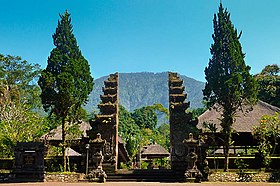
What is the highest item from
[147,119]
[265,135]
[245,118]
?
[147,119]

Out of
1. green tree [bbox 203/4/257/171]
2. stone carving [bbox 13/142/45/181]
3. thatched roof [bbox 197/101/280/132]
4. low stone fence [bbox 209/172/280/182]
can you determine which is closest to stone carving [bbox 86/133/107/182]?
stone carving [bbox 13/142/45/181]

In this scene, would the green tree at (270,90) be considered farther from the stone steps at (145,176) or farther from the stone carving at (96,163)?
the stone carving at (96,163)

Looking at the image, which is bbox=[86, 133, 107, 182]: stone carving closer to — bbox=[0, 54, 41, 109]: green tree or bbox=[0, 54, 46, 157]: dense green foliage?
bbox=[0, 54, 46, 157]: dense green foliage

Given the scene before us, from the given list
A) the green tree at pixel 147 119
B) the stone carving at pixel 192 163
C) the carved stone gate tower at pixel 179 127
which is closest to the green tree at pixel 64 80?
the carved stone gate tower at pixel 179 127

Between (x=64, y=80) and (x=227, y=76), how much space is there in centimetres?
893

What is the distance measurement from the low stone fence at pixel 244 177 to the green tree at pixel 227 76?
938 mm

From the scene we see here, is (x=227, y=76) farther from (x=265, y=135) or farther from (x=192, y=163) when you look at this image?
(x=192, y=163)

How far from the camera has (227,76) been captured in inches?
745

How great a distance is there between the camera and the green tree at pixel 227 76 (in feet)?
60.8

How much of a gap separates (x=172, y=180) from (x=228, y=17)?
1011 cm

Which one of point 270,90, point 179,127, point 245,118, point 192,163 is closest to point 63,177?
point 192,163

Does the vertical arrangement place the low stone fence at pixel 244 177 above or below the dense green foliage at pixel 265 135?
below

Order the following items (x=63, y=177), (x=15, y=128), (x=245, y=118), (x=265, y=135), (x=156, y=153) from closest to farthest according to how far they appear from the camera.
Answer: (x=63, y=177)
(x=265, y=135)
(x=245, y=118)
(x=15, y=128)
(x=156, y=153)

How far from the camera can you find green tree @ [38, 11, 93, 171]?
19.2 metres
